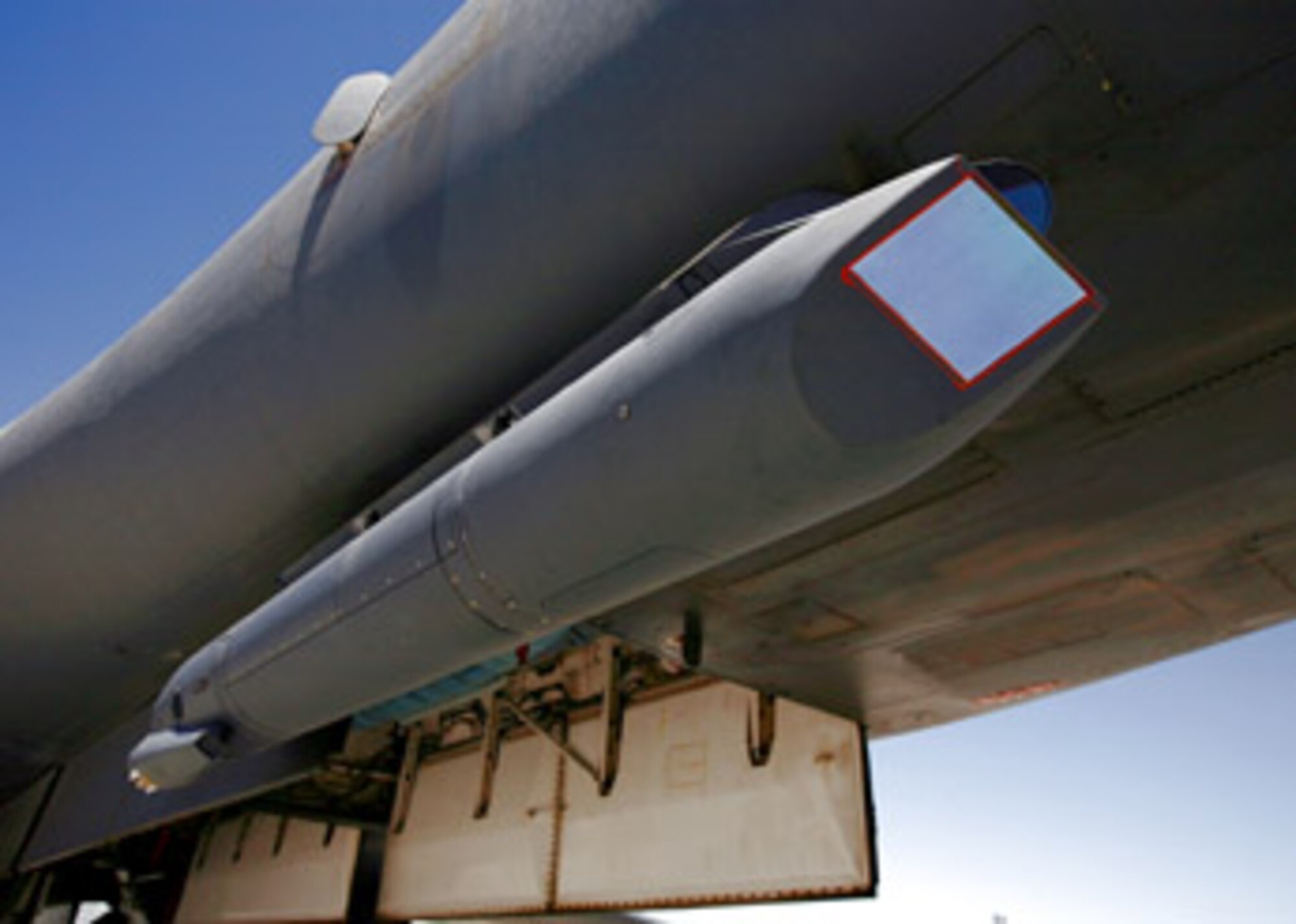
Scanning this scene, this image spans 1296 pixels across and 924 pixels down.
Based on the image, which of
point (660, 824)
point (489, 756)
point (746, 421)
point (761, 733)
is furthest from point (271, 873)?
point (746, 421)

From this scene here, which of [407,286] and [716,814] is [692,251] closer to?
[407,286]

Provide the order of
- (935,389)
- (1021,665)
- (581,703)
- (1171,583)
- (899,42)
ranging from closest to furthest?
(935,389) < (899,42) < (1171,583) < (1021,665) < (581,703)

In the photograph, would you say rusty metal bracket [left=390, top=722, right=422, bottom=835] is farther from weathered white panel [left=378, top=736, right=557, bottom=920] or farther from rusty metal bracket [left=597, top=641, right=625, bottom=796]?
rusty metal bracket [left=597, top=641, right=625, bottom=796]

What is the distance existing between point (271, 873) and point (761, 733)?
7260mm

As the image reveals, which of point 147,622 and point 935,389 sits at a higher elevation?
point 147,622

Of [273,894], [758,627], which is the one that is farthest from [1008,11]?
[273,894]

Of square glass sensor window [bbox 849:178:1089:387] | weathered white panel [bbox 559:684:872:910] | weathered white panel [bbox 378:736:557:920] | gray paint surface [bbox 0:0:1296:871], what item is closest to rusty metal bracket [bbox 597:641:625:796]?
weathered white panel [bbox 559:684:872:910]

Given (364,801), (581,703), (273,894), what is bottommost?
(273,894)

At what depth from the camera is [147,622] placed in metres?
4.73

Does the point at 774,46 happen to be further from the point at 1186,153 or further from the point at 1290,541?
the point at 1290,541

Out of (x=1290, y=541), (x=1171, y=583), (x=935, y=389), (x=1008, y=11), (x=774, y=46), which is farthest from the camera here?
(x=1171, y=583)

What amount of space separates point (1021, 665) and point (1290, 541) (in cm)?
157

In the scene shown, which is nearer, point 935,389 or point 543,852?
point 935,389

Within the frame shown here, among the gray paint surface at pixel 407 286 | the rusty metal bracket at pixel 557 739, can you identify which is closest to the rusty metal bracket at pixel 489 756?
the rusty metal bracket at pixel 557 739
